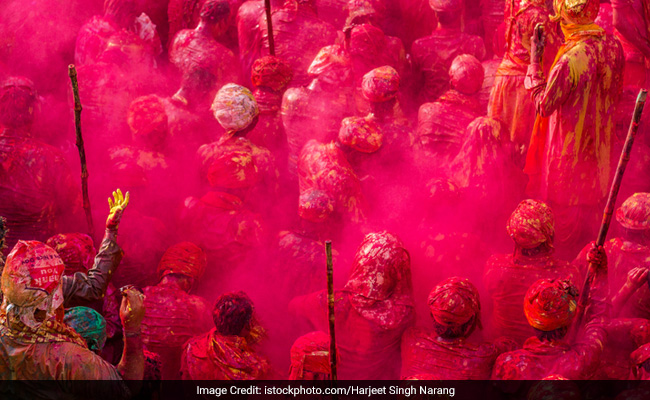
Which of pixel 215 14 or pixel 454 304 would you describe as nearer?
pixel 454 304

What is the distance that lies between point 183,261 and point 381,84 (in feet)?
8.48

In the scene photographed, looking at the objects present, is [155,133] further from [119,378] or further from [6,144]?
[119,378]

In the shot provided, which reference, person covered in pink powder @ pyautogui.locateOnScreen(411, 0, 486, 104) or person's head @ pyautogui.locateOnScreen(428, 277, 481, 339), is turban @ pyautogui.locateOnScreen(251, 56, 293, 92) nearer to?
person covered in pink powder @ pyautogui.locateOnScreen(411, 0, 486, 104)

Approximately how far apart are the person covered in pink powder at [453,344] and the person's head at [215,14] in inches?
168

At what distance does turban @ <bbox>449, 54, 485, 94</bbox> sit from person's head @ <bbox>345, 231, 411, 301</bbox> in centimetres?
229

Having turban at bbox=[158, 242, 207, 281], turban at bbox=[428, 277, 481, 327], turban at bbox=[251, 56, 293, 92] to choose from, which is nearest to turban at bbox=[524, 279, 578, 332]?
turban at bbox=[428, 277, 481, 327]

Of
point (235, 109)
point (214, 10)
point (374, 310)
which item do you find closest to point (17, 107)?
point (235, 109)

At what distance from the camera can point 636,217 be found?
293 inches

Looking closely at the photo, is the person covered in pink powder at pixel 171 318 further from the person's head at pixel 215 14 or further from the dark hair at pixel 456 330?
the person's head at pixel 215 14

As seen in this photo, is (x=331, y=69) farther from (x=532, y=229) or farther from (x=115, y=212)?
(x=115, y=212)

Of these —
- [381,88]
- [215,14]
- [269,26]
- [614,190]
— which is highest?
[215,14]

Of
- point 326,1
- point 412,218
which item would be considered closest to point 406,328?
point 412,218

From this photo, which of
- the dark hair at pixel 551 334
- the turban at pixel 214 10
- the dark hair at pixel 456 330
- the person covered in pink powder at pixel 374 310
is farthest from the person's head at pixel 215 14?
the dark hair at pixel 551 334
